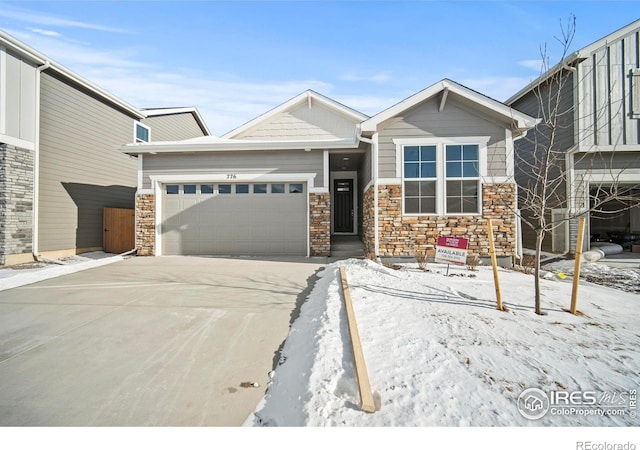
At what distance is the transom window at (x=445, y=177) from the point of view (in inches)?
299

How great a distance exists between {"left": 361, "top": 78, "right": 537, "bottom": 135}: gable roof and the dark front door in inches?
200

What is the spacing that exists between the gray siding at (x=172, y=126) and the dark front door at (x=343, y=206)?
9.16 m

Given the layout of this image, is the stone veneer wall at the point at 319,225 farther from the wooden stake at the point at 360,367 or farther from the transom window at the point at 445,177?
the wooden stake at the point at 360,367

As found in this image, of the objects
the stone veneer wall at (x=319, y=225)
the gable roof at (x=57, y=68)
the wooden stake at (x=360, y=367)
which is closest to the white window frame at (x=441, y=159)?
the stone veneer wall at (x=319, y=225)

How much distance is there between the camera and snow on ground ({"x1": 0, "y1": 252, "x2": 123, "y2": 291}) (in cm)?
586

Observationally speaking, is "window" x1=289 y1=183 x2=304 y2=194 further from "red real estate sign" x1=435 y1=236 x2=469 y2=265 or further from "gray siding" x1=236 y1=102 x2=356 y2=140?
"red real estate sign" x1=435 y1=236 x2=469 y2=265

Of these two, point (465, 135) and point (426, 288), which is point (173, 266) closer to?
point (426, 288)

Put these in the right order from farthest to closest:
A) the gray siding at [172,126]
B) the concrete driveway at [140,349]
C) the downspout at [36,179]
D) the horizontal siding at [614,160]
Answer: the gray siding at [172,126]
the horizontal siding at [614,160]
the downspout at [36,179]
the concrete driveway at [140,349]

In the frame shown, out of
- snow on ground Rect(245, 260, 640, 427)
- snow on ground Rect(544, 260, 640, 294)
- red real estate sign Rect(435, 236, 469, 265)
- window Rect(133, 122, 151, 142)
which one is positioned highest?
window Rect(133, 122, 151, 142)

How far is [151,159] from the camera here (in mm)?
9477
